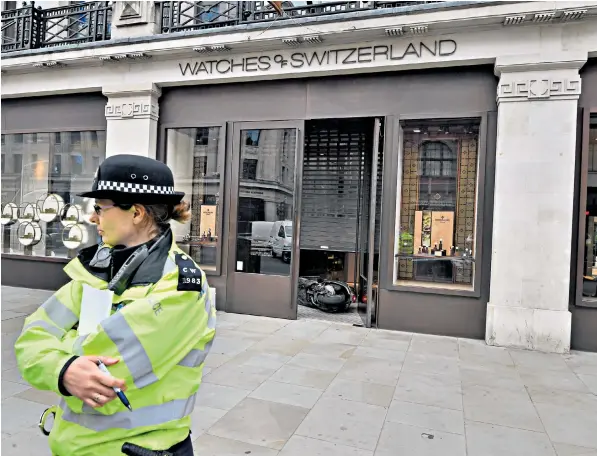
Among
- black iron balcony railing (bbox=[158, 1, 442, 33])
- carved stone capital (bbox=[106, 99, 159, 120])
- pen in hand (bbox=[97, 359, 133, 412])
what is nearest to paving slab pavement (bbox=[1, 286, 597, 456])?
pen in hand (bbox=[97, 359, 133, 412])

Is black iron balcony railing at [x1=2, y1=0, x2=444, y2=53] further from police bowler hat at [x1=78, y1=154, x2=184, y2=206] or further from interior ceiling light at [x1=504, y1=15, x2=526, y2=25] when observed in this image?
police bowler hat at [x1=78, y1=154, x2=184, y2=206]

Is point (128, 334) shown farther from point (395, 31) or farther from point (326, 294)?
point (326, 294)

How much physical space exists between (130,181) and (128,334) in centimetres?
56

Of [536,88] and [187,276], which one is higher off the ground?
[536,88]

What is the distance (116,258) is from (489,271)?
655cm

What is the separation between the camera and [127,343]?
1.36 m

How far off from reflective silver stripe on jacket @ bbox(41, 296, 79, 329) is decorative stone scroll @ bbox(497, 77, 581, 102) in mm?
6909

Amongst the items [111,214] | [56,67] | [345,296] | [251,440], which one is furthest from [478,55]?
[56,67]

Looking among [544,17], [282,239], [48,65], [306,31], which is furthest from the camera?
[48,65]

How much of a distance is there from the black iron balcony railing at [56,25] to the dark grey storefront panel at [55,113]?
1221 mm

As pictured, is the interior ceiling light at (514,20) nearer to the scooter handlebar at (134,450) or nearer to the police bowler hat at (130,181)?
the police bowler hat at (130,181)

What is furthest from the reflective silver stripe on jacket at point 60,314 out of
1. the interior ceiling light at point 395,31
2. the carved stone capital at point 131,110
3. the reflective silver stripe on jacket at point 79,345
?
the carved stone capital at point 131,110

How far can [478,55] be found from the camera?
687 cm

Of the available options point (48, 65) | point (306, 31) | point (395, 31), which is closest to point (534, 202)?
point (395, 31)
